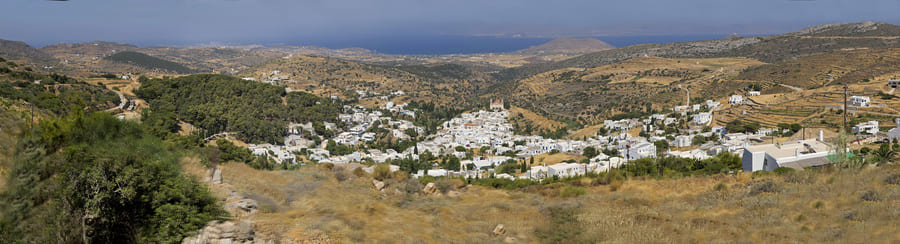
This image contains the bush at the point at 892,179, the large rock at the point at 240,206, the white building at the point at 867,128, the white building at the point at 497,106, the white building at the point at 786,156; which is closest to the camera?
the large rock at the point at 240,206

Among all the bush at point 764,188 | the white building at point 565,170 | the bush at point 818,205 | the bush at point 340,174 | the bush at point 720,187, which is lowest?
the white building at point 565,170

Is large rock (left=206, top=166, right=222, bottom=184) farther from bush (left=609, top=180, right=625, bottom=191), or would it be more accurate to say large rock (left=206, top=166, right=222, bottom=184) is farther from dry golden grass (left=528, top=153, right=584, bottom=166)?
dry golden grass (left=528, top=153, right=584, bottom=166)

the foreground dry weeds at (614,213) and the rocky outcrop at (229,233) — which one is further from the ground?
the rocky outcrop at (229,233)

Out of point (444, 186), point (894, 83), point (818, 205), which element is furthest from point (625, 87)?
point (818, 205)

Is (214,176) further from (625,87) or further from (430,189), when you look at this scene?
(625,87)

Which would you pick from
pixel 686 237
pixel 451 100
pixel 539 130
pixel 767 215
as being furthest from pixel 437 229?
pixel 451 100

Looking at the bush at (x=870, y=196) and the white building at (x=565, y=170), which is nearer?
the bush at (x=870, y=196)

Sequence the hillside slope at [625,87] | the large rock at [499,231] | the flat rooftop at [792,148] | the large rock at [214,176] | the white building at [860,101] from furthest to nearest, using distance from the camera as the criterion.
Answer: the hillside slope at [625,87] < the white building at [860,101] < the flat rooftop at [792,148] < the large rock at [214,176] < the large rock at [499,231]

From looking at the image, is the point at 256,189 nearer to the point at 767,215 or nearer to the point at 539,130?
the point at 767,215

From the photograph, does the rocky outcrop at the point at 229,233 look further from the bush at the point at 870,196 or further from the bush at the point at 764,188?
the bush at the point at 870,196

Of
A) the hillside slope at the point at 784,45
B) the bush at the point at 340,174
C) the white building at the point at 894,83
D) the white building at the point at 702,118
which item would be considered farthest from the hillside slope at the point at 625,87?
the bush at the point at 340,174
